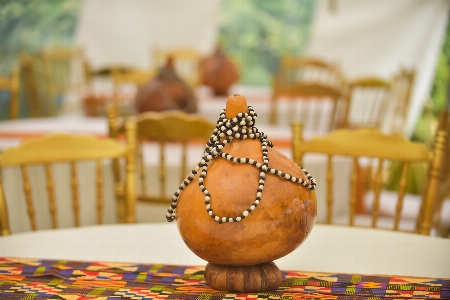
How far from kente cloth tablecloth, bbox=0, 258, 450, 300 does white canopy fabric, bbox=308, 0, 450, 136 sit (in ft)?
13.8

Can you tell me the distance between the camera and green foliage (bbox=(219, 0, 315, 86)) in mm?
6664

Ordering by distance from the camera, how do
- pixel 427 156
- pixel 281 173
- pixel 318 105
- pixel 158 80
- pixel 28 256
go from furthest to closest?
pixel 318 105 < pixel 158 80 < pixel 427 156 < pixel 28 256 < pixel 281 173

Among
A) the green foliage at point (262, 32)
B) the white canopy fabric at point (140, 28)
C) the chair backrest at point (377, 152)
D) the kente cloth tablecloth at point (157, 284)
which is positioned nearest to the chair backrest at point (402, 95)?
the green foliage at point (262, 32)

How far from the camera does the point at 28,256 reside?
129cm

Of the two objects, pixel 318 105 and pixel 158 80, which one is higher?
pixel 158 80

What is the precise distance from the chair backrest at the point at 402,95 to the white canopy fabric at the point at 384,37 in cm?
43

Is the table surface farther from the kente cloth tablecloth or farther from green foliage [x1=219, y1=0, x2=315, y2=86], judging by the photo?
green foliage [x1=219, y1=0, x2=315, y2=86]

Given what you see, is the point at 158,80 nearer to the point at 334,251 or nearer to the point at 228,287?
the point at 334,251

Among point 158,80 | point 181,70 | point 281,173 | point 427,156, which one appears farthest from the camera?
point 181,70

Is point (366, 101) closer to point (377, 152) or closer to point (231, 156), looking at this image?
point (377, 152)

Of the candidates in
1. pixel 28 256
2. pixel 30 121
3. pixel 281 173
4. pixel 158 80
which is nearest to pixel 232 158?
pixel 281 173

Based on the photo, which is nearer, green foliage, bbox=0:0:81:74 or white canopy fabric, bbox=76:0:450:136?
green foliage, bbox=0:0:81:74

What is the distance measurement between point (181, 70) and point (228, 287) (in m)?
5.77

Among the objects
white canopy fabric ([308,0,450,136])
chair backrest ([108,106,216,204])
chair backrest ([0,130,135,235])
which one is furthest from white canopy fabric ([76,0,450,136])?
chair backrest ([0,130,135,235])
